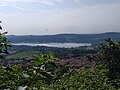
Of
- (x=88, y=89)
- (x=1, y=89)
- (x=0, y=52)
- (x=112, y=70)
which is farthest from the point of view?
(x=112, y=70)

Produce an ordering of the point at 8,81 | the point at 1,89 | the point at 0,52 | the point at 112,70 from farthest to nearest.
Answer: the point at 112,70, the point at 0,52, the point at 8,81, the point at 1,89

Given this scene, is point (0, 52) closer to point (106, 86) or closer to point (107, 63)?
point (106, 86)

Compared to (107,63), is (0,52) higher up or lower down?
higher up

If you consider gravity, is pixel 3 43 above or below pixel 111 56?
above

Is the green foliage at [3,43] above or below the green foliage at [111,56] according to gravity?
above

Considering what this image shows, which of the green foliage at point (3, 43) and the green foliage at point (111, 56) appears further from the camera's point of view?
the green foliage at point (111, 56)

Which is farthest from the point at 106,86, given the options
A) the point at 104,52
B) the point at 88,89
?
the point at 104,52

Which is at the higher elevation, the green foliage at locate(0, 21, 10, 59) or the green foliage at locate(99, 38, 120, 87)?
the green foliage at locate(0, 21, 10, 59)

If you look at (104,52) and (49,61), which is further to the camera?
(104,52)

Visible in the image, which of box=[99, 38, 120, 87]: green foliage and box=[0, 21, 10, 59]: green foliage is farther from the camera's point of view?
box=[99, 38, 120, 87]: green foliage

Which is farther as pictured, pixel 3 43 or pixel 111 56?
pixel 111 56
